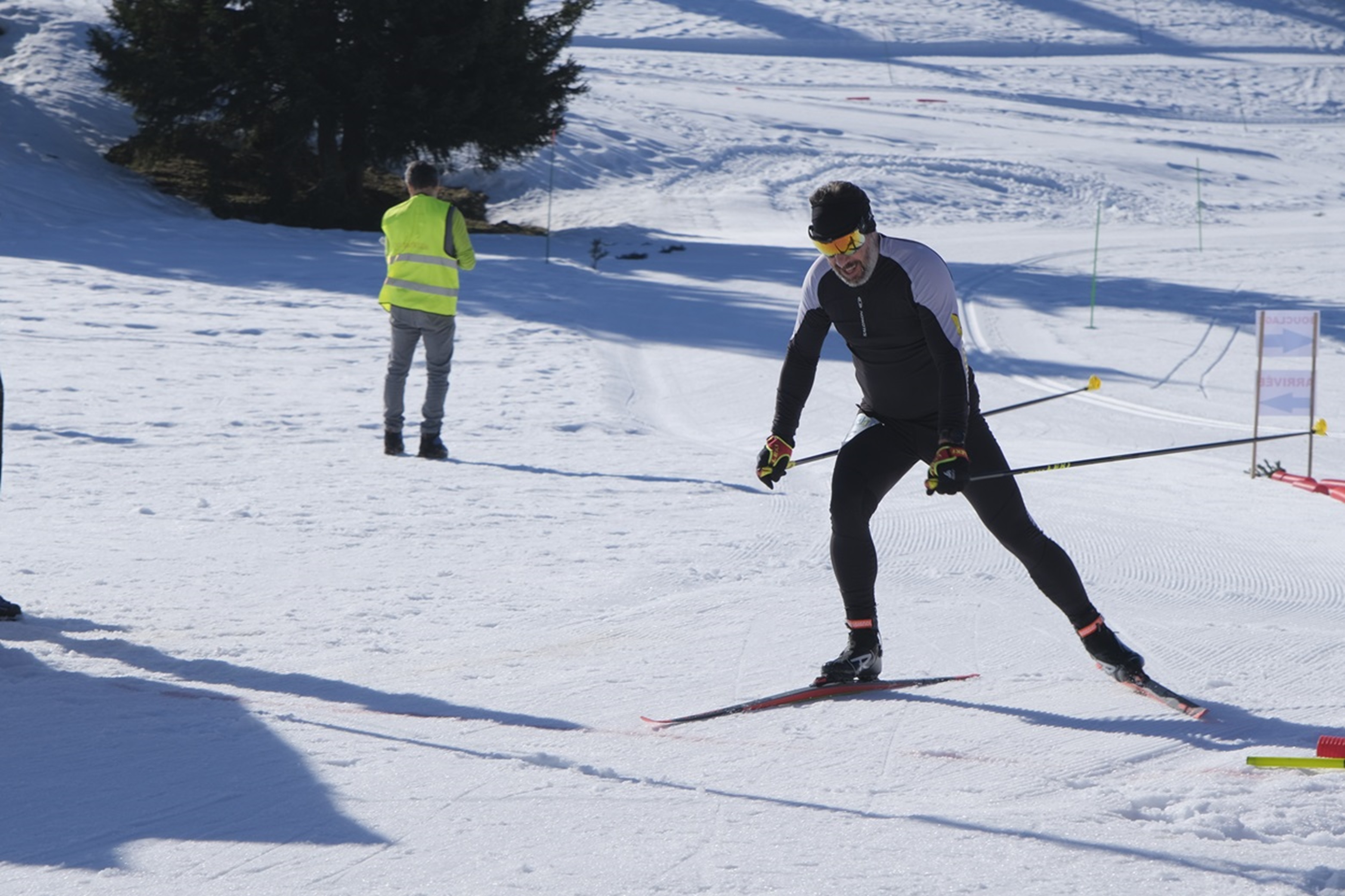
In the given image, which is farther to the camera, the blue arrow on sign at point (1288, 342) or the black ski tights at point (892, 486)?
the blue arrow on sign at point (1288, 342)

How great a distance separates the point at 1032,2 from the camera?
5084 centimetres

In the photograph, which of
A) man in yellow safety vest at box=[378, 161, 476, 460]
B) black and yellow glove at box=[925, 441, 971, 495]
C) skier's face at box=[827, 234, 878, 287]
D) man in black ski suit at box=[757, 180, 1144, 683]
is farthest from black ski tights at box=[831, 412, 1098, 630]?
man in yellow safety vest at box=[378, 161, 476, 460]

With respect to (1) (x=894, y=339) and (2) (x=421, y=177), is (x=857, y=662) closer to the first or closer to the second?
(1) (x=894, y=339)

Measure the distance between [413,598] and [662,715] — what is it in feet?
5.32

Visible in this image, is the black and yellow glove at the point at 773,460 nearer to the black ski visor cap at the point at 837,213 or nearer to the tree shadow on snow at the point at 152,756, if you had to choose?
the black ski visor cap at the point at 837,213

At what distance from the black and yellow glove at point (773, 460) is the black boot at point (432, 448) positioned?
399 centimetres

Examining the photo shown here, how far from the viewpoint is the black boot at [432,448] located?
7867mm

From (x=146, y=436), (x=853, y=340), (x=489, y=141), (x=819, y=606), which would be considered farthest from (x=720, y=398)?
(x=489, y=141)

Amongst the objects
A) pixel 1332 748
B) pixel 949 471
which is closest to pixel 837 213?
pixel 949 471

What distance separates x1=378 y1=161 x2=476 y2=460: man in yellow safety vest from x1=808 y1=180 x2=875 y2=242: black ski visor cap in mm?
3946

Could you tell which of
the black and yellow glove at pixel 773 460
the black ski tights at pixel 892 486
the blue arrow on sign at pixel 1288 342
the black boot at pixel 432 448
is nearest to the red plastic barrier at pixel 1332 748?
the black ski tights at pixel 892 486

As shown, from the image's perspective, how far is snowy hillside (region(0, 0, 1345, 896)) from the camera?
112 inches

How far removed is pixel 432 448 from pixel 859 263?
4480mm

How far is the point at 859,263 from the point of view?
12.6ft
